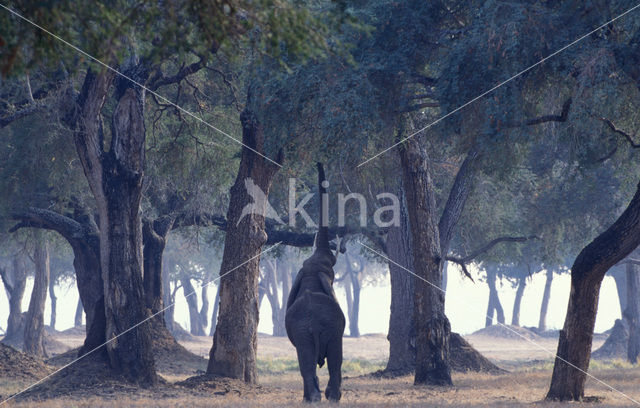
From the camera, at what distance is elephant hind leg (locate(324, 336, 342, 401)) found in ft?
46.7

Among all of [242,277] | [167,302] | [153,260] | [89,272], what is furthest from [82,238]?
[167,302]

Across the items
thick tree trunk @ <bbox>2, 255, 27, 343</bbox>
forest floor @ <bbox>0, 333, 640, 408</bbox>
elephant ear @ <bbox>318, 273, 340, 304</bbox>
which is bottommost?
forest floor @ <bbox>0, 333, 640, 408</bbox>

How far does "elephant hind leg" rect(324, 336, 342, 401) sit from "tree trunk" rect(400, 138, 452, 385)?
436 cm

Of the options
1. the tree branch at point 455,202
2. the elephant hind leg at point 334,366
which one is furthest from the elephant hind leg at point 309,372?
the tree branch at point 455,202

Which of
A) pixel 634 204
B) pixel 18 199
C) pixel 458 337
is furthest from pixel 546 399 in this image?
pixel 18 199

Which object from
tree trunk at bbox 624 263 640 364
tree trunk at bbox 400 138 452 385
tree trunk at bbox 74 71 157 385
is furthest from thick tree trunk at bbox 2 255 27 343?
tree trunk at bbox 624 263 640 364

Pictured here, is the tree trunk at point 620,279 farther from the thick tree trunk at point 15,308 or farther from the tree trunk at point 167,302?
the thick tree trunk at point 15,308

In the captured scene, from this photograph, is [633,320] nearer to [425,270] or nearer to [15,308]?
[425,270]

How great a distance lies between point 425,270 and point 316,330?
500cm

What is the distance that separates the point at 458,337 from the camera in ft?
87.0

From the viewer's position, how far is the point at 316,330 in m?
14.1

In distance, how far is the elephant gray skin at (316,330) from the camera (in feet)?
46.2

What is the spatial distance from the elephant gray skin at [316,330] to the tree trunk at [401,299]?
9577mm

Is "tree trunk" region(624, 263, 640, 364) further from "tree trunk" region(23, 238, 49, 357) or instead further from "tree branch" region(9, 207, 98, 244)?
"tree trunk" region(23, 238, 49, 357)
